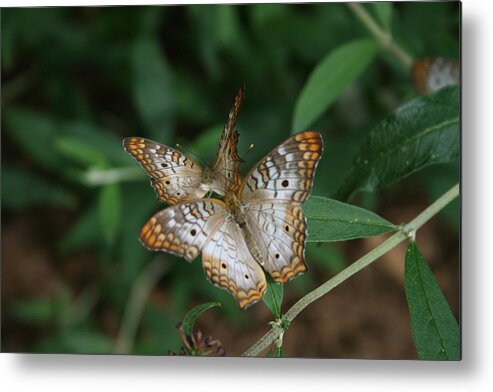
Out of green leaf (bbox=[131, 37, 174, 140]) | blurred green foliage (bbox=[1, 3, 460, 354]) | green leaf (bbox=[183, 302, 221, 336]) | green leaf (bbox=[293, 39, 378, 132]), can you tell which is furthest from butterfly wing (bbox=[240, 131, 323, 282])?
green leaf (bbox=[131, 37, 174, 140])

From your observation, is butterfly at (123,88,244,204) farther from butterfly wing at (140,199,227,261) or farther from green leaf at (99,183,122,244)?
green leaf at (99,183,122,244)

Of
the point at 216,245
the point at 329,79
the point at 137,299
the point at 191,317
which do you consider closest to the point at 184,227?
the point at 216,245

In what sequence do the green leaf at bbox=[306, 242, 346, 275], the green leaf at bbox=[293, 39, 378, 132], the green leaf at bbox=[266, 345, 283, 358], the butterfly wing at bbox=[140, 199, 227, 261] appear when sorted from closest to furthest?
the butterfly wing at bbox=[140, 199, 227, 261], the green leaf at bbox=[266, 345, 283, 358], the green leaf at bbox=[293, 39, 378, 132], the green leaf at bbox=[306, 242, 346, 275]

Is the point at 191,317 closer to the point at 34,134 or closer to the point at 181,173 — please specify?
the point at 181,173

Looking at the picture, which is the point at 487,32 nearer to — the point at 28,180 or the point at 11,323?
the point at 28,180

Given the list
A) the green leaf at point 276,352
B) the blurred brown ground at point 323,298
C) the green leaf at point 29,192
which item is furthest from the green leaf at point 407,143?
the green leaf at point 29,192

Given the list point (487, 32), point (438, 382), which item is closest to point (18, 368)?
point (438, 382)
